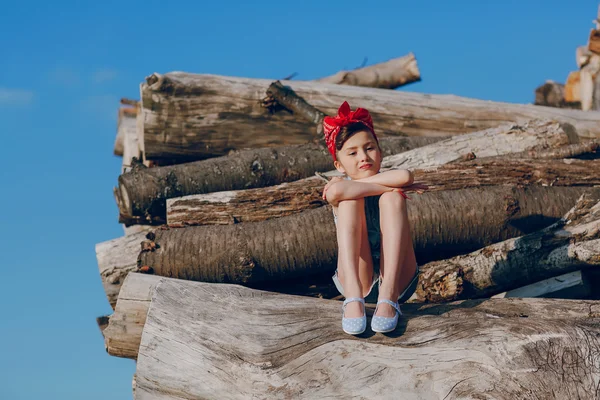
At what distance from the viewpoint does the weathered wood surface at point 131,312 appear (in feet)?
18.3

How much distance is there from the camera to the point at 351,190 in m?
4.41

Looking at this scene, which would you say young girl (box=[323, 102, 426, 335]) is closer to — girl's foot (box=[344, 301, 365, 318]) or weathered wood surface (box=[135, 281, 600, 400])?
girl's foot (box=[344, 301, 365, 318])

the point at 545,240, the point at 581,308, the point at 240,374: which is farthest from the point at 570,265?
the point at 240,374

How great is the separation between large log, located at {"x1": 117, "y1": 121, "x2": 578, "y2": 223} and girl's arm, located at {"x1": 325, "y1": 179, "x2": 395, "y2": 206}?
234 cm

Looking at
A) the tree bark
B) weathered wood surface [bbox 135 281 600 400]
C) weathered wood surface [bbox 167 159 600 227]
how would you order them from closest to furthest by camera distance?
weathered wood surface [bbox 135 281 600 400], the tree bark, weathered wood surface [bbox 167 159 600 227]

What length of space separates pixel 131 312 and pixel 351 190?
84.8 inches

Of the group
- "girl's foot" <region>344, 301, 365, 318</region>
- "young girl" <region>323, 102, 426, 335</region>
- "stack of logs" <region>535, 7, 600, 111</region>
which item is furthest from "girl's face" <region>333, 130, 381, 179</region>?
"stack of logs" <region>535, 7, 600, 111</region>

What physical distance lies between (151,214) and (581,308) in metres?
4.09

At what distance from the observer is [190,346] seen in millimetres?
4508

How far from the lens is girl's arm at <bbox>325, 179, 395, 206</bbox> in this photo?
4.41 meters

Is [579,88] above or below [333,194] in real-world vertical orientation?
above

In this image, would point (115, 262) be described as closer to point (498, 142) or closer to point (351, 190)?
point (351, 190)

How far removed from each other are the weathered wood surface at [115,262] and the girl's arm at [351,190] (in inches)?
99.5

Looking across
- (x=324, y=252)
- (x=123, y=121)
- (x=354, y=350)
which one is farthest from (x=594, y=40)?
(x=354, y=350)
